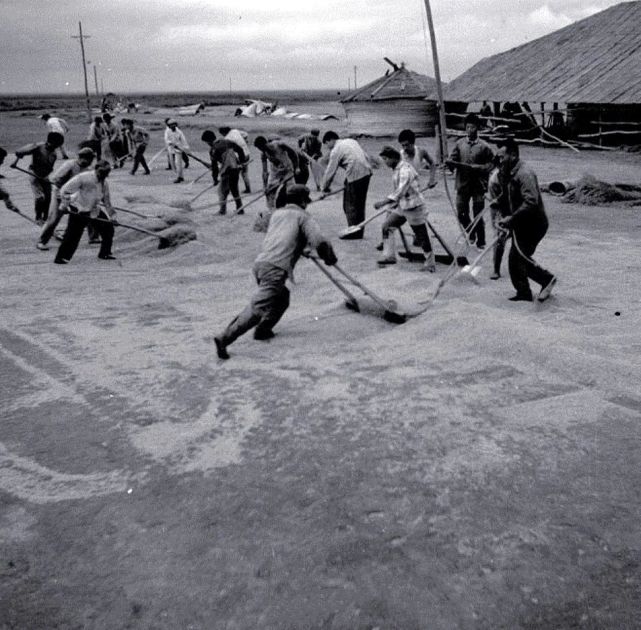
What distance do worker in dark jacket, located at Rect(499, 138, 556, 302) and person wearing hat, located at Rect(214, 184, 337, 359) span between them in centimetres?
189

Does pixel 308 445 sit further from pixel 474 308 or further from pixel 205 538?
pixel 474 308

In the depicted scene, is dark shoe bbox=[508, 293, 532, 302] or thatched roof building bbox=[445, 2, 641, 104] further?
thatched roof building bbox=[445, 2, 641, 104]

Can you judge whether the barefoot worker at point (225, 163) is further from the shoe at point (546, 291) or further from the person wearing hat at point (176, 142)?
the shoe at point (546, 291)

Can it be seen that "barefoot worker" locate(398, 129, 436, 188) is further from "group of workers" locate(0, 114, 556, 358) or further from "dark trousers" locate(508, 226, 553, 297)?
"dark trousers" locate(508, 226, 553, 297)

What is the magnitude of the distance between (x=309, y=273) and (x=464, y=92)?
19109 millimetres

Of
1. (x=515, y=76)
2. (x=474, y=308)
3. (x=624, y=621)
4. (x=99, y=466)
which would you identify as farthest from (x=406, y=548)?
(x=515, y=76)

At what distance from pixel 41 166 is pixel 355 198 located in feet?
16.5

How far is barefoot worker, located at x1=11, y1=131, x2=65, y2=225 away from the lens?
10.3 m

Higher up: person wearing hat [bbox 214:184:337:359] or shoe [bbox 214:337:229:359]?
person wearing hat [bbox 214:184:337:359]

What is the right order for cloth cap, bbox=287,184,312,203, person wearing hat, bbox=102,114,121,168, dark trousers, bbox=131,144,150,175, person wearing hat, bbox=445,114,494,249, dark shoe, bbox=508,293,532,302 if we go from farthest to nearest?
1. person wearing hat, bbox=102,114,121,168
2. dark trousers, bbox=131,144,150,175
3. person wearing hat, bbox=445,114,494,249
4. dark shoe, bbox=508,293,532,302
5. cloth cap, bbox=287,184,312,203

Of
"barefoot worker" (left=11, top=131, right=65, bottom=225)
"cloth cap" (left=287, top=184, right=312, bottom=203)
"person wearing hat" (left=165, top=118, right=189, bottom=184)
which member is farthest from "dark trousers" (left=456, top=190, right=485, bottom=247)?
"person wearing hat" (left=165, top=118, right=189, bottom=184)

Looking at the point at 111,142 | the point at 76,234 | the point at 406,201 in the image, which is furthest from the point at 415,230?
the point at 111,142

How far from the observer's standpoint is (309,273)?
8.04m

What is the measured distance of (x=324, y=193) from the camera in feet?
31.5
